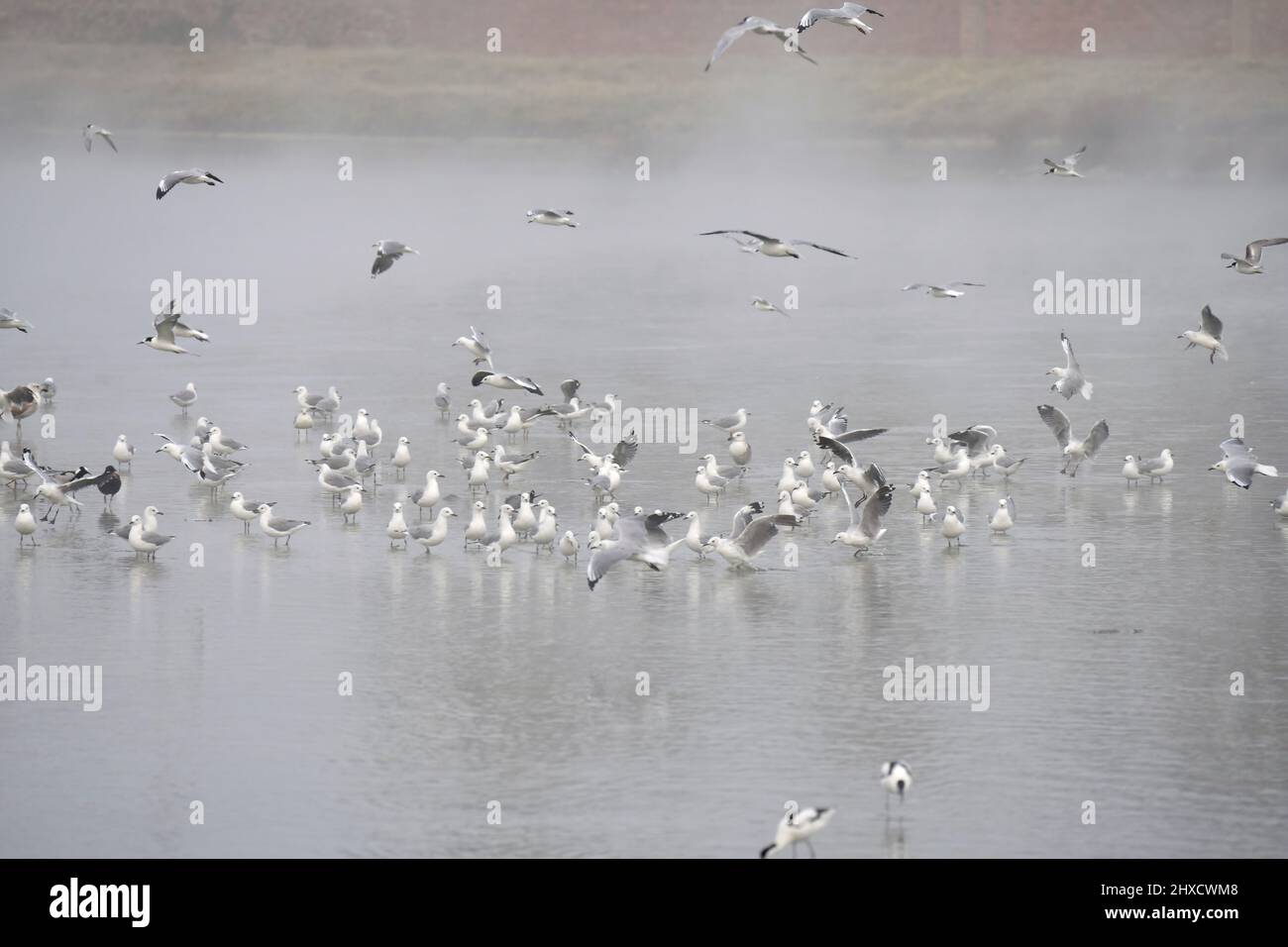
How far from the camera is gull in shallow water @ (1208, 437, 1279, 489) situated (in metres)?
19.7

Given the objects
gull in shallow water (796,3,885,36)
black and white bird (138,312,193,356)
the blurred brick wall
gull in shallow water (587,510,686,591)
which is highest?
the blurred brick wall

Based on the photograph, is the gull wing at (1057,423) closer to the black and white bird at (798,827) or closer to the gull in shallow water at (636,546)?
the gull in shallow water at (636,546)

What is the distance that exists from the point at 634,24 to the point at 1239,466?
50.2 m

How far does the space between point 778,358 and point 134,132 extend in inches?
1484

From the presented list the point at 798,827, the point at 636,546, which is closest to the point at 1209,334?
the point at 636,546

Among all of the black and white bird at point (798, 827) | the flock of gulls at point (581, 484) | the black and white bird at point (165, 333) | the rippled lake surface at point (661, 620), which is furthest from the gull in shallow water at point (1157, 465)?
the black and white bird at point (165, 333)

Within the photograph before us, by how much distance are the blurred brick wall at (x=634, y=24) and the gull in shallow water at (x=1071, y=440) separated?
46.5m

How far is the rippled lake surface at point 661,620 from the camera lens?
12.0 m

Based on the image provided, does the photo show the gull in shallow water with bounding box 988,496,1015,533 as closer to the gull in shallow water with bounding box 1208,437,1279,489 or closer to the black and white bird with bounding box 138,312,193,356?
the gull in shallow water with bounding box 1208,437,1279,489

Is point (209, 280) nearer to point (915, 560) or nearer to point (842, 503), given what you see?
point (842, 503)

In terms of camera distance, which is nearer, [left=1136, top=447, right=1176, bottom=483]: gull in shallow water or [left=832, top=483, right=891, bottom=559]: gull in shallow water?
[left=832, top=483, right=891, bottom=559]: gull in shallow water

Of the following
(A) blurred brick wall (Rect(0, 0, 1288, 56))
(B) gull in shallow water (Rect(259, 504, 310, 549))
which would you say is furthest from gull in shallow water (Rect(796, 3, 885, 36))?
(A) blurred brick wall (Rect(0, 0, 1288, 56))

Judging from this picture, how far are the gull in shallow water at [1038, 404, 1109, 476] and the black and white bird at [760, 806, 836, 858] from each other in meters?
10.7

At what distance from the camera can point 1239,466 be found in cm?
1988
